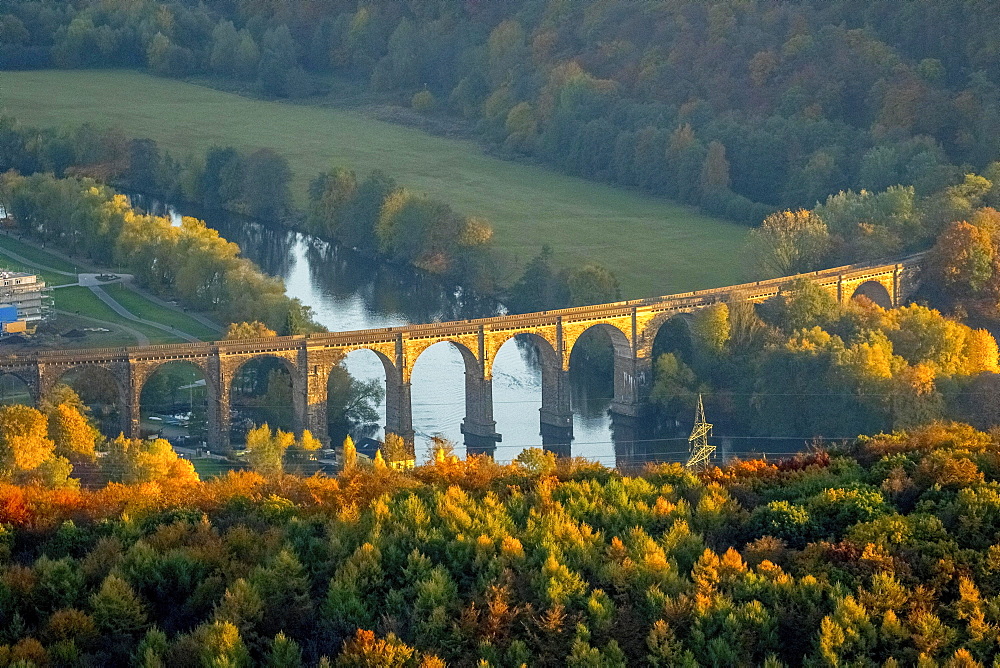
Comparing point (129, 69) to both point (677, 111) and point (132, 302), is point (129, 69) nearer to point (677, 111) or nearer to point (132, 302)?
point (677, 111)

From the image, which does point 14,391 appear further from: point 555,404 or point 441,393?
point 555,404

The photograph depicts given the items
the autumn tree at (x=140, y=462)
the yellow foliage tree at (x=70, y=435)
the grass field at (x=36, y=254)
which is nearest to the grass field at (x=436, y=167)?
the grass field at (x=36, y=254)

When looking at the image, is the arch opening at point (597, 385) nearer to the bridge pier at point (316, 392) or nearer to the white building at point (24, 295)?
the bridge pier at point (316, 392)

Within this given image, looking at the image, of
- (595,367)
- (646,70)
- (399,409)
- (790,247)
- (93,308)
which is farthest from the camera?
(646,70)

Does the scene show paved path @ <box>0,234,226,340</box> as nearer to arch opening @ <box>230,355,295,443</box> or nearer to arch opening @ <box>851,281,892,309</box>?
arch opening @ <box>230,355,295,443</box>

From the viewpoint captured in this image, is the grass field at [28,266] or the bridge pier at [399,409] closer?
the bridge pier at [399,409]

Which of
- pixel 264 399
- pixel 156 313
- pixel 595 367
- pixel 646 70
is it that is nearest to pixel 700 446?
pixel 595 367
